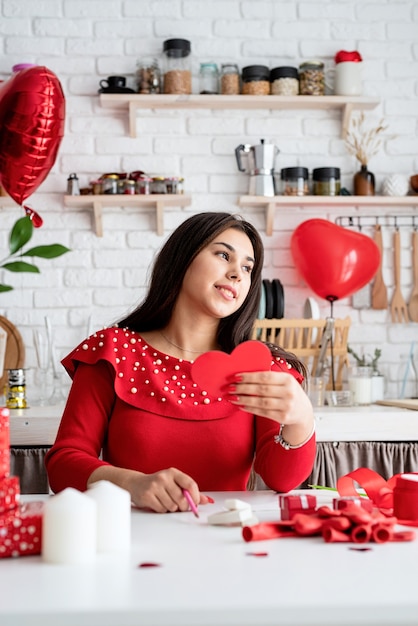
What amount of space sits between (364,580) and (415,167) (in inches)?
121

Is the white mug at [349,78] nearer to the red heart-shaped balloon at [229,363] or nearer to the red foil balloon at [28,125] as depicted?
the red foil balloon at [28,125]

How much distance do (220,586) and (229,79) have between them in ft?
9.81

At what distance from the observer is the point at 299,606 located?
2.65 feet

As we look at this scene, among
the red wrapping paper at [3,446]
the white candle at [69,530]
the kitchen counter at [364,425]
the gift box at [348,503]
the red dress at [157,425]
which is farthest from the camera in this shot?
the kitchen counter at [364,425]

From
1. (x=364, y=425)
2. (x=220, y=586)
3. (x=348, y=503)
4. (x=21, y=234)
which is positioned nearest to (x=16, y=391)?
(x=21, y=234)

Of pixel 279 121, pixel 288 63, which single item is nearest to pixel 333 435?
pixel 279 121

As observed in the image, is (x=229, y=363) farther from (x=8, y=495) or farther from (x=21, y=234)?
(x=21, y=234)

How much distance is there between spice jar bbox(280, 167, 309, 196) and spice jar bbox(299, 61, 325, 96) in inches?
13.5

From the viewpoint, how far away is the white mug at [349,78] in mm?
3598

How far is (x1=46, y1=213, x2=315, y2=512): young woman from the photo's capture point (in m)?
1.67

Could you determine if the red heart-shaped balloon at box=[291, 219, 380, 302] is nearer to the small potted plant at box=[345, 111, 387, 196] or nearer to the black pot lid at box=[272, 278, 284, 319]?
the black pot lid at box=[272, 278, 284, 319]

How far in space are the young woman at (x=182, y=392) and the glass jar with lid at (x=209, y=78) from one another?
→ 1760 millimetres

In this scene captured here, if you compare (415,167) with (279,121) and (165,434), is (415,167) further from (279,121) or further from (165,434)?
(165,434)

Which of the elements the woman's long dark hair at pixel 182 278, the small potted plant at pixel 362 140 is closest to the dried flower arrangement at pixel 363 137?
the small potted plant at pixel 362 140
